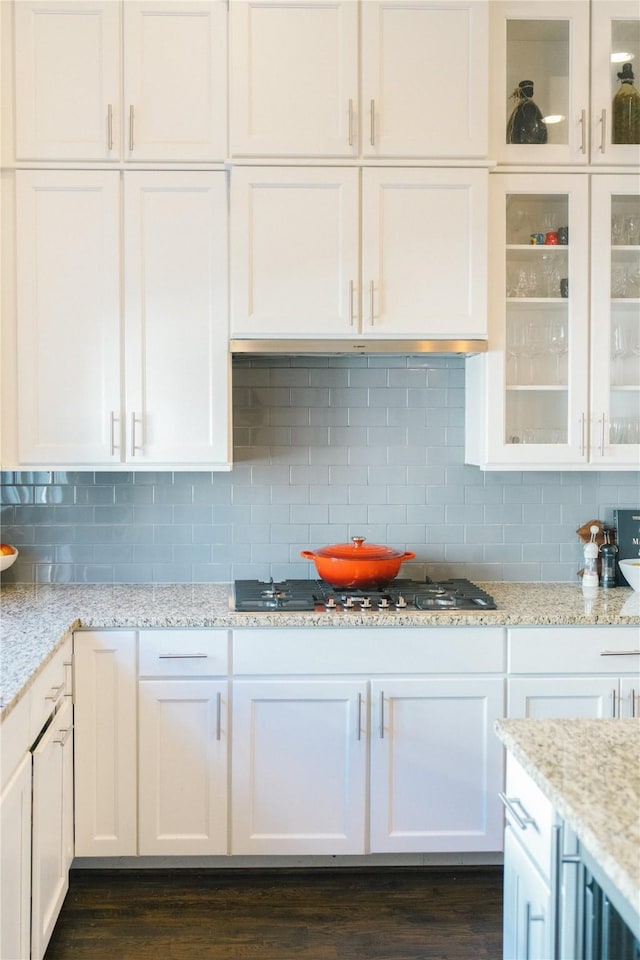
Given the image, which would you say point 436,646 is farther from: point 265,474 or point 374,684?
point 265,474

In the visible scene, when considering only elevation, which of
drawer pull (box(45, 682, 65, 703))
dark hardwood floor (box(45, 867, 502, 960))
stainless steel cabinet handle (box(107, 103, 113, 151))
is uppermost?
stainless steel cabinet handle (box(107, 103, 113, 151))

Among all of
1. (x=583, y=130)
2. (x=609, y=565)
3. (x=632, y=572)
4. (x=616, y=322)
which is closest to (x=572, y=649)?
(x=632, y=572)

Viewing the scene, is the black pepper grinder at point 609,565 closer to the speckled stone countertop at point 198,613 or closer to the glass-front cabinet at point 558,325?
the speckled stone countertop at point 198,613

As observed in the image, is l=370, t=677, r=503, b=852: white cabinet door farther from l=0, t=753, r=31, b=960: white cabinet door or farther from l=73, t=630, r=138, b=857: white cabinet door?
l=0, t=753, r=31, b=960: white cabinet door

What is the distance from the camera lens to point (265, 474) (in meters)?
3.21

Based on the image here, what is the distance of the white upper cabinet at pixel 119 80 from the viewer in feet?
9.05

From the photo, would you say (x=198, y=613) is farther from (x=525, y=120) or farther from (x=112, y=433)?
(x=525, y=120)

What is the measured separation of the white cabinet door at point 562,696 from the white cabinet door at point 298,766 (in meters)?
0.51

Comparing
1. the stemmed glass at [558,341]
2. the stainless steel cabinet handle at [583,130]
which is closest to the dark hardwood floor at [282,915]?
the stemmed glass at [558,341]

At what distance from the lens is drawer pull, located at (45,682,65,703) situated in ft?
7.40

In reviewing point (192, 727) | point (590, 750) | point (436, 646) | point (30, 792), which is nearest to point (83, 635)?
point (192, 727)

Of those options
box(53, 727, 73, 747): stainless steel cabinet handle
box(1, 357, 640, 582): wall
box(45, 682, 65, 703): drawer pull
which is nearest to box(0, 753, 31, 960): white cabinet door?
box(45, 682, 65, 703): drawer pull

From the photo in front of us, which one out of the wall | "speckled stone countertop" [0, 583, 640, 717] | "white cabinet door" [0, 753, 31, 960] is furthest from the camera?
the wall

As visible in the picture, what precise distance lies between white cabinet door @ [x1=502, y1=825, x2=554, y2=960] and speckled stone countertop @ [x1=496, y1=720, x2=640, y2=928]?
210 mm
